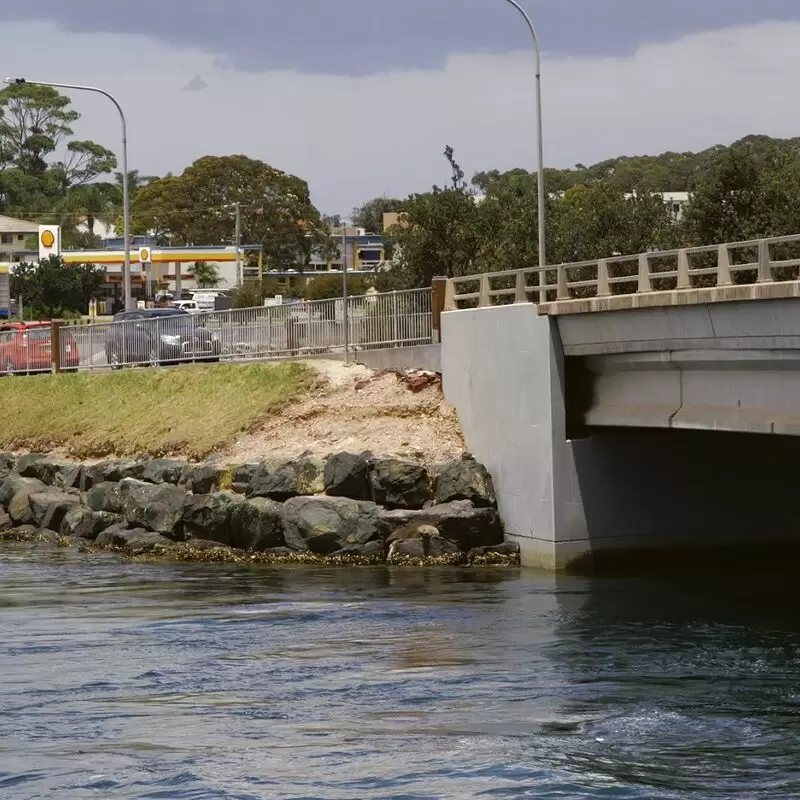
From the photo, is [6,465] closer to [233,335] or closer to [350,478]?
[233,335]

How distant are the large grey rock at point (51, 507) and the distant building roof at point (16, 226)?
11390cm

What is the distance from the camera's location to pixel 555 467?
91.1 ft

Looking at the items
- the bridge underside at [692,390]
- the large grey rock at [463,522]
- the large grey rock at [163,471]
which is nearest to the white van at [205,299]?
the large grey rock at [163,471]

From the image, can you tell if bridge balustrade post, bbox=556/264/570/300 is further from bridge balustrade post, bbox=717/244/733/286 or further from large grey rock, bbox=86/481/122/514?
large grey rock, bbox=86/481/122/514

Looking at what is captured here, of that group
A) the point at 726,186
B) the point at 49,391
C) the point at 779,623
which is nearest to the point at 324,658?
the point at 779,623

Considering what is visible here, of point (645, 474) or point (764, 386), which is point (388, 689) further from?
point (645, 474)

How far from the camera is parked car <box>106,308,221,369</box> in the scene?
139ft

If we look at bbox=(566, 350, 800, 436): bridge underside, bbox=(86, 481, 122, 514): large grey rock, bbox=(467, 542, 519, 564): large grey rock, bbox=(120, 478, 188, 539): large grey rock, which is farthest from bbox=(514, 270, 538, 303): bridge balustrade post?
bbox=(86, 481, 122, 514): large grey rock

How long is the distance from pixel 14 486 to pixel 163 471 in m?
5.07

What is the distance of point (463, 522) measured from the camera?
28.8m

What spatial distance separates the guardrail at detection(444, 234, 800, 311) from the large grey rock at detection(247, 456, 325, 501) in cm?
494

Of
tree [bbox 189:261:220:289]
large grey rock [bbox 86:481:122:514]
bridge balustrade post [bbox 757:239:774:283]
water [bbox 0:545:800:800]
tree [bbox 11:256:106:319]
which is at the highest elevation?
tree [bbox 189:261:220:289]

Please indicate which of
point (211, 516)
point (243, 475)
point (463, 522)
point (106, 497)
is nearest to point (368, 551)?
point (463, 522)

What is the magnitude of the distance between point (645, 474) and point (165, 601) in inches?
365
